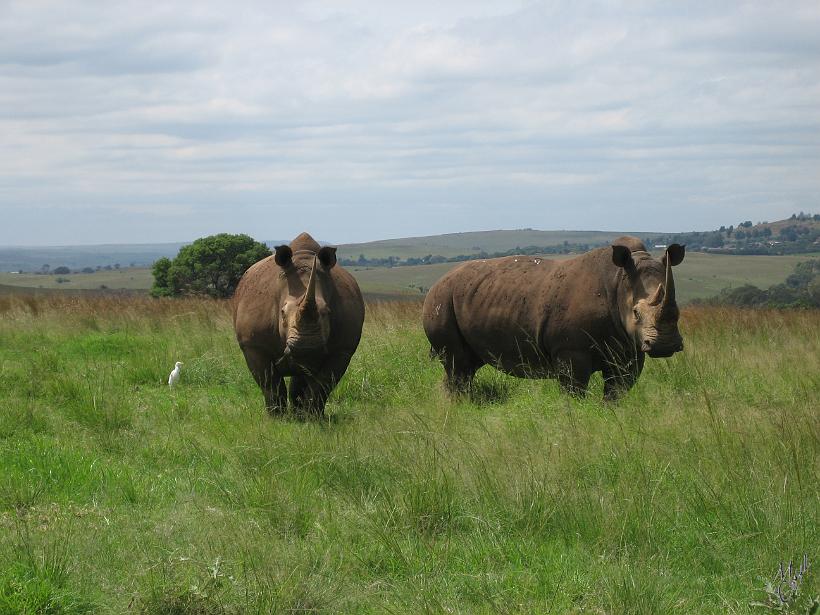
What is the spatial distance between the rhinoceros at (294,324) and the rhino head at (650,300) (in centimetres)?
254

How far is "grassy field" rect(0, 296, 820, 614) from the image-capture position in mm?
4789

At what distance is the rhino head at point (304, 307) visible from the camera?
28.2ft

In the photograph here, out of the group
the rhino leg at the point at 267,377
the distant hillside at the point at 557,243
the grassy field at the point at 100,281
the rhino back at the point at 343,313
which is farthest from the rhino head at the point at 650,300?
the grassy field at the point at 100,281

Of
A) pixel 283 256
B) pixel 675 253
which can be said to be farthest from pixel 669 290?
pixel 283 256

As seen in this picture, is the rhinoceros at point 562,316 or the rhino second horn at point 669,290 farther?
the rhinoceros at point 562,316

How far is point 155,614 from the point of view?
15.0 ft

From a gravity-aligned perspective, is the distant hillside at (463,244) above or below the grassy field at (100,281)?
above

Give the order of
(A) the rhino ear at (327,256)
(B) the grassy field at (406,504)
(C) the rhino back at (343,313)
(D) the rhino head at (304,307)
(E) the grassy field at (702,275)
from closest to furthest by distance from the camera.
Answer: (B) the grassy field at (406,504) → (D) the rhino head at (304,307) → (A) the rhino ear at (327,256) → (C) the rhino back at (343,313) → (E) the grassy field at (702,275)

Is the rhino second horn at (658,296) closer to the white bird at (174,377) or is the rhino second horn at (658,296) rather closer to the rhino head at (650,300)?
the rhino head at (650,300)

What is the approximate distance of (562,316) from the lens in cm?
987

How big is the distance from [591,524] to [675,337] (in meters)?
3.82

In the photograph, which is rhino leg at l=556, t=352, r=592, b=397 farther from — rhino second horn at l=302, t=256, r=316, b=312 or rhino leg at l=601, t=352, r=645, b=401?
rhino second horn at l=302, t=256, r=316, b=312

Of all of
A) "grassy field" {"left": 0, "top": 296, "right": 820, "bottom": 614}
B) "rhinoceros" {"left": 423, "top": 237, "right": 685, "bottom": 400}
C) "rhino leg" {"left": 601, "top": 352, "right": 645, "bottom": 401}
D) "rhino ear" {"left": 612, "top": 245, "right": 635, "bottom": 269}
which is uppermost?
"rhino ear" {"left": 612, "top": 245, "right": 635, "bottom": 269}

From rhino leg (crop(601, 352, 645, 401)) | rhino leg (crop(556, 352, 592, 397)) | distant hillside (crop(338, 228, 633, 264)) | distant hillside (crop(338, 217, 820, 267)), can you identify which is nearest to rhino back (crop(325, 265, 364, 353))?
rhino leg (crop(556, 352, 592, 397))
